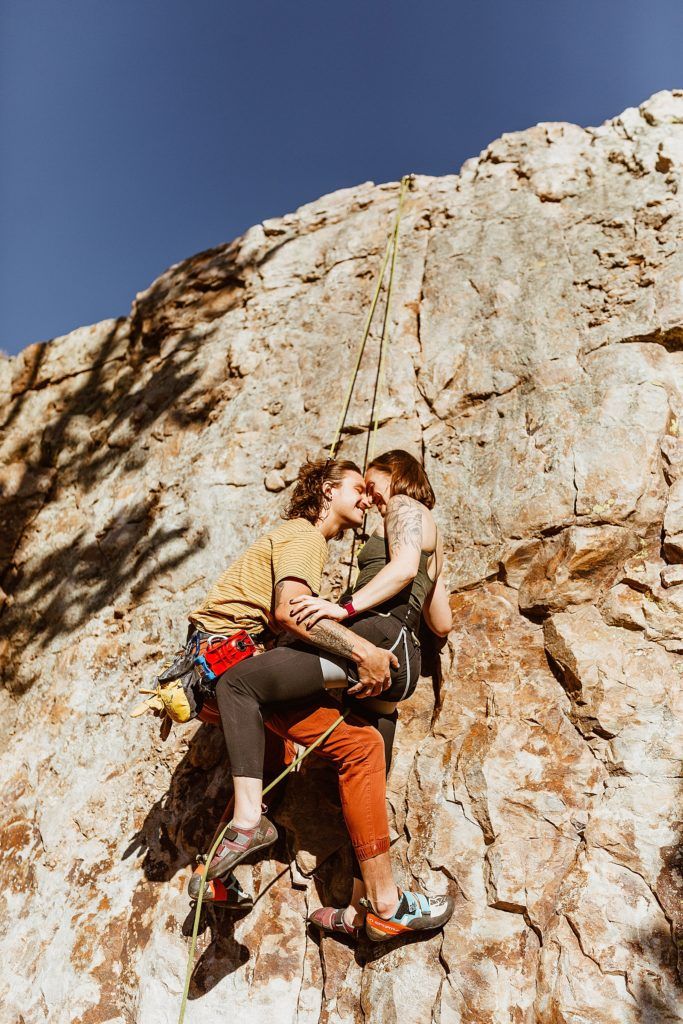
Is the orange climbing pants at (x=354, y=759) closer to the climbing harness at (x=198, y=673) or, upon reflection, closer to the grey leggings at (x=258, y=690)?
the grey leggings at (x=258, y=690)

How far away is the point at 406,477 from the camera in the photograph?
4.32 metres

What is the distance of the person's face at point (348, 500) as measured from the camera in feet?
14.3

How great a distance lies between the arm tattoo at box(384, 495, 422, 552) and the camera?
12.8 feet

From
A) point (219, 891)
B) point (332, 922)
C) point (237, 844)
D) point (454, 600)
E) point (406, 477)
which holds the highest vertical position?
point (406, 477)

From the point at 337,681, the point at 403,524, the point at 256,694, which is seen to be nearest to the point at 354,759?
the point at 337,681

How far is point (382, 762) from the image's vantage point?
12.2 feet

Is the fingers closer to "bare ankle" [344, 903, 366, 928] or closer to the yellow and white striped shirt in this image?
the yellow and white striped shirt

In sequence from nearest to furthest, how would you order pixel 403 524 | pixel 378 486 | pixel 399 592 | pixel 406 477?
pixel 399 592, pixel 403 524, pixel 406 477, pixel 378 486

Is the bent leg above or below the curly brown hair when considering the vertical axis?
below

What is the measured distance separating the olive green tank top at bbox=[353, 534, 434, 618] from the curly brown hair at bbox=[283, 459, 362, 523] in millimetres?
391

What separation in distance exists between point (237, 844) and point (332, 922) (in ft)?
2.29

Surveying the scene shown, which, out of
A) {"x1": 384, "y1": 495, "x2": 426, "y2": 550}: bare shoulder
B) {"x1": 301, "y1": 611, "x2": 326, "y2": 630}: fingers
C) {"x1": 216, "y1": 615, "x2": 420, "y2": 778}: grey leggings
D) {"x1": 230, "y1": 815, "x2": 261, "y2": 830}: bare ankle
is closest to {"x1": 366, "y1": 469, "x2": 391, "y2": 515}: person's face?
{"x1": 384, "y1": 495, "x2": 426, "y2": 550}: bare shoulder

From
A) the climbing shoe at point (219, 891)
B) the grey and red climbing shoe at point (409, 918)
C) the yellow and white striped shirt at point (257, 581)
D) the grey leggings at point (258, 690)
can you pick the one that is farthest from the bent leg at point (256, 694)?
the grey and red climbing shoe at point (409, 918)

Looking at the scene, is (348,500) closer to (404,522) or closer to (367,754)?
(404,522)
